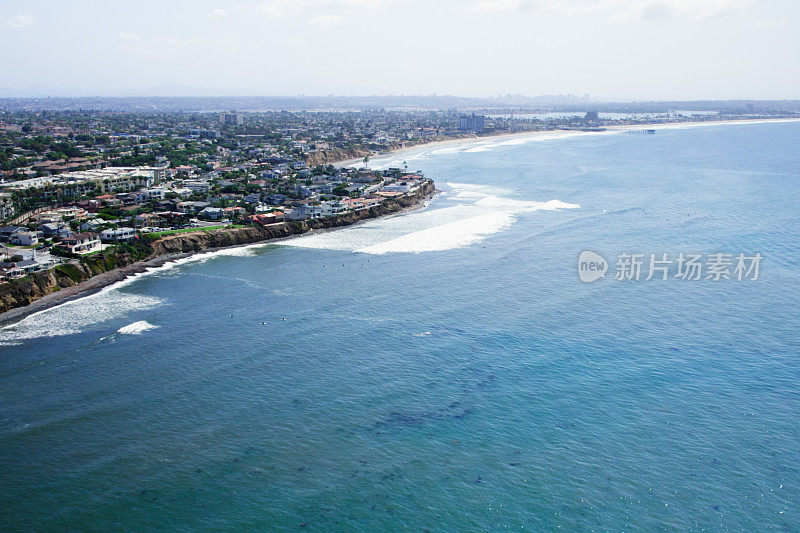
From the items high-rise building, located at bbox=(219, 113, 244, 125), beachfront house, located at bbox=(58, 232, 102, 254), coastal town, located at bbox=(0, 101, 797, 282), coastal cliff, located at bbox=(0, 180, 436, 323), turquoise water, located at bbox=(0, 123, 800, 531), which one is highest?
high-rise building, located at bbox=(219, 113, 244, 125)

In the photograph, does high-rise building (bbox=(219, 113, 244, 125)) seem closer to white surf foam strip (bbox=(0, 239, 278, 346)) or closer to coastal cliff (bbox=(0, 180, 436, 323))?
coastal cliff (bbox=(0, 180, 436, 323))

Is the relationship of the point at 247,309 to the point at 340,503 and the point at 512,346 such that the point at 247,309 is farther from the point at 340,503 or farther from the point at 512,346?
the point at 340,503

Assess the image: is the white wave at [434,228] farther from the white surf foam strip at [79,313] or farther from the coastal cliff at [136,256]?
the white surf foam strip at [79,313]

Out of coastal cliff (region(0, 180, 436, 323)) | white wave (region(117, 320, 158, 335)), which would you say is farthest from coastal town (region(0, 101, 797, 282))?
white wave (region(117, 320, 158, 335))

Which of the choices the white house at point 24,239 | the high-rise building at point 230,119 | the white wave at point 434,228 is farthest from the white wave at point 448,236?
the high-rise building at point 230,119

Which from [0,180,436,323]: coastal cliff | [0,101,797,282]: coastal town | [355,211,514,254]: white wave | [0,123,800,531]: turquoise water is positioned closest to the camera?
[0,123,800,531]: turquoise water

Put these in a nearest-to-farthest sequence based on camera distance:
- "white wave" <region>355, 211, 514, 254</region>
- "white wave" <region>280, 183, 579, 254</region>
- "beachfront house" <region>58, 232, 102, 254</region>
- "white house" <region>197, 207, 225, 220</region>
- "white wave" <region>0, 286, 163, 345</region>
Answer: "white wave" <region>0, 286, 163, 345</region>
"beachfront house" <region>58, 232, 102, 254</region>
"white wave" <region>355, 211, 514, 254</region>
"white wave" <region>280, 183, 579, 254</region>
"white house" <region>197, 207, 225, 220</region>
